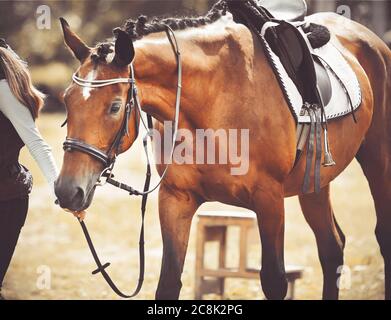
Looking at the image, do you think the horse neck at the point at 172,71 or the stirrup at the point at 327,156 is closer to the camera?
the horse neck at the point at 172,71

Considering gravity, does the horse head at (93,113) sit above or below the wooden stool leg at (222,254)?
above

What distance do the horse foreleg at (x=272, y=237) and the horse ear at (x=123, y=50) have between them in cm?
122

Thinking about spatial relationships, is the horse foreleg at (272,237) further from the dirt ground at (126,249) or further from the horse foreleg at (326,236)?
the dirt ground at (126,249)

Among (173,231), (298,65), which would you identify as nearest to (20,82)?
(173,231)

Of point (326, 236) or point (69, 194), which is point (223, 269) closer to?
point (326, 236)

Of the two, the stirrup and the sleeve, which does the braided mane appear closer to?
the sleeve

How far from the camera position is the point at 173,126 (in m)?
4.24

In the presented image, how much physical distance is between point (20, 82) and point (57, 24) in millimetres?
13385

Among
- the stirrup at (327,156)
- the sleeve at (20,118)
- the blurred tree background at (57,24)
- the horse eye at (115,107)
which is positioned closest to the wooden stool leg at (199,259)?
the stirrup at (327,156)

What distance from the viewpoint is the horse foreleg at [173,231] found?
14.9ft

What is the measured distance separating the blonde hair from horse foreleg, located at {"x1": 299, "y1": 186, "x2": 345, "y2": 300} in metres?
2.38

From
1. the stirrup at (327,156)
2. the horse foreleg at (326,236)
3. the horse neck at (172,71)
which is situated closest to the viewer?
the horse neck at (172,71)

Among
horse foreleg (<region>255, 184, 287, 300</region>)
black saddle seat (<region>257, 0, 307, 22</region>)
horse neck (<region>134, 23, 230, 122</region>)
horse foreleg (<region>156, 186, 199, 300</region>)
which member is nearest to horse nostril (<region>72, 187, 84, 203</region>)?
horse neck (<region>134, 23, 230, 122</region>)

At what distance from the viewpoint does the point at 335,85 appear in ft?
16.7
